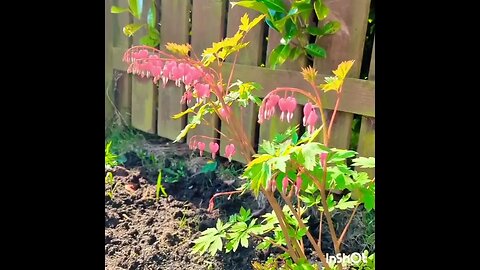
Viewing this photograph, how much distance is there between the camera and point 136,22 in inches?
33.2

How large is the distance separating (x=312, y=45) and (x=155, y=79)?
283 mm

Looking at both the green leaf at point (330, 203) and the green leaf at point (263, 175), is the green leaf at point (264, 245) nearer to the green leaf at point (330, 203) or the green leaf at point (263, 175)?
the green leaf at point (330, 203)

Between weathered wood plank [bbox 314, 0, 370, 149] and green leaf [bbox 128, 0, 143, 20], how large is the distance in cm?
31

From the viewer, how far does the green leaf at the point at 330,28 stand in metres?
0.86

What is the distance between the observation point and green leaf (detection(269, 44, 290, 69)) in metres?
0.91

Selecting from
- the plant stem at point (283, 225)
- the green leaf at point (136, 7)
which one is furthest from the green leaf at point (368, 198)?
Result: the green leaf at point (136, 7)

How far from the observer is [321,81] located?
2.85 ft

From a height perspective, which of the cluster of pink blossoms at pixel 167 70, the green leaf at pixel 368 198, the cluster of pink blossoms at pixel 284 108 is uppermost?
the cluster of pink blossoms at pixel 167 70

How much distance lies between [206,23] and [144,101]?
0.59 feet

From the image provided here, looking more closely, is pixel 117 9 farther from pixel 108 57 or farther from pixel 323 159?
pixel 323 159

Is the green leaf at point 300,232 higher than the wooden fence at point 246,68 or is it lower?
lower

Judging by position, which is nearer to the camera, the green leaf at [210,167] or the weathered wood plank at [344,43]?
the weathered wood plank at [344,43]

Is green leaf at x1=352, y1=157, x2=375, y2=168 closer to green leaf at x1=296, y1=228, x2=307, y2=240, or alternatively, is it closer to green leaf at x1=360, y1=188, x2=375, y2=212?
green leaf at x1=360, y1=188, x2=375, y2=212
